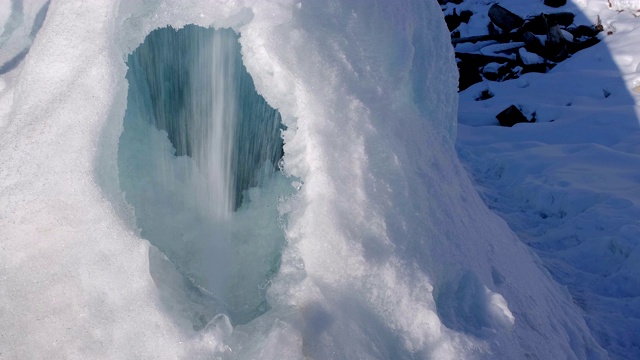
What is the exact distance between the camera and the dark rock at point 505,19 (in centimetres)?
788

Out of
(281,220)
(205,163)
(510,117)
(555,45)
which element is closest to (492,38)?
(555,45)

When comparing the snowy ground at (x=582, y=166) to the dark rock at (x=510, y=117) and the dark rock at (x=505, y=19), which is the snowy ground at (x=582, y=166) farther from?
the dark rock at (x=505, y=19)

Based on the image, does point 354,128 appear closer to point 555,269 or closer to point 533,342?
point 533,342

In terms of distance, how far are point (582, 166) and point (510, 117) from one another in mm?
1320

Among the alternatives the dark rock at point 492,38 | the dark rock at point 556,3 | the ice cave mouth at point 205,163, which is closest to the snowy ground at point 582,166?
the dark rock at point 556,3

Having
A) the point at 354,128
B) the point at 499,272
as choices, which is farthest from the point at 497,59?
the point at 354,128

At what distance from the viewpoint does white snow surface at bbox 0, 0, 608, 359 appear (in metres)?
1.68

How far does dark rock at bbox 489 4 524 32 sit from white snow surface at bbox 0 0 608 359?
6.28 metres

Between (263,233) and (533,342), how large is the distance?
43.1 inches

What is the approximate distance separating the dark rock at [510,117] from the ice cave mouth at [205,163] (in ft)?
13.6

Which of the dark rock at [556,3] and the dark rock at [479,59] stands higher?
the dark rock at [556,3]

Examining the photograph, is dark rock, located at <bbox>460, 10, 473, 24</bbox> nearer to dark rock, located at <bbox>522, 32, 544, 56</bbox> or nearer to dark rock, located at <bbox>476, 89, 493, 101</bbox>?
dark rock, located at <bbox>522, 32, 544, 56</bbox>

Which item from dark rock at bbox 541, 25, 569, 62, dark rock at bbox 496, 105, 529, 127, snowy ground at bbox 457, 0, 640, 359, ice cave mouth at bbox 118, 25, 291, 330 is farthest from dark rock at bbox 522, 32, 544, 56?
ice cave mouth at bbox 118, 25, 291, 330

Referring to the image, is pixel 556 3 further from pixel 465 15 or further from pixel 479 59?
pixel 479 59
